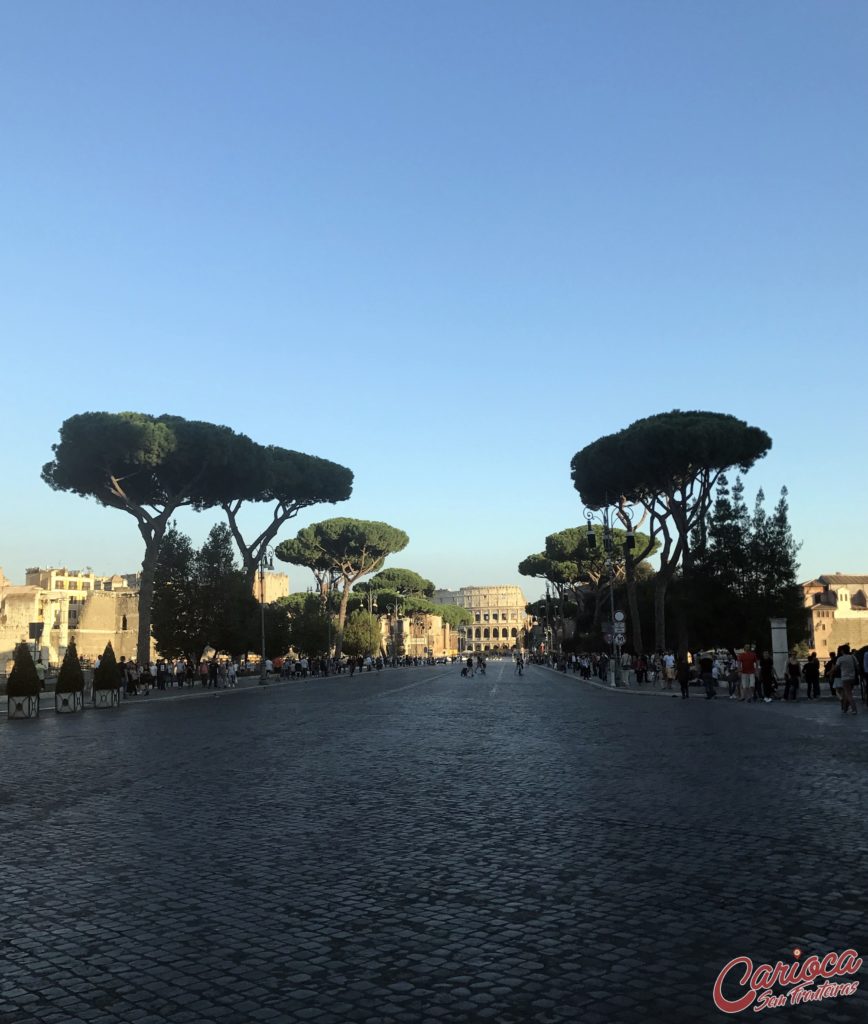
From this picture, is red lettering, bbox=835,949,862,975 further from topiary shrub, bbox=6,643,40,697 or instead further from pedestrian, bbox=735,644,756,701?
topiary shrub, bbox=6,643,40,697

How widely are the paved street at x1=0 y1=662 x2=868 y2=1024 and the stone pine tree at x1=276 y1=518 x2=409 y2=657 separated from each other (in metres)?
65.3

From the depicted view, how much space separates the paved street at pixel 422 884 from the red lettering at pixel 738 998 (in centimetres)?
5

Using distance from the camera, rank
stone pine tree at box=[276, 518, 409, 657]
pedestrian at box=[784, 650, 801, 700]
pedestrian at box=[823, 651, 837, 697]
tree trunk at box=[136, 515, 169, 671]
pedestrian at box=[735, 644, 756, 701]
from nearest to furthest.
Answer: pedestrian at box=[823, 651, 837, 697] → pedestrian at box=[735, 644, 756, 701] → pedestrian at box=[784, 650, 801, 700] → tree trunk at box=[136, 515, 169, 671] → stone pine tree at box=[276, 518, 409, 657]

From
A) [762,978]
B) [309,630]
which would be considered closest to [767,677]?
[762,978]

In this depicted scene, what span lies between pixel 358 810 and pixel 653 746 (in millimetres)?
7031

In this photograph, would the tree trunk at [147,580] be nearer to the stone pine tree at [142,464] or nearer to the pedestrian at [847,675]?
the stone pine tree at [142,464]

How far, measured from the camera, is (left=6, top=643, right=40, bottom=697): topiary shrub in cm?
2525

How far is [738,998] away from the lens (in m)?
4.00

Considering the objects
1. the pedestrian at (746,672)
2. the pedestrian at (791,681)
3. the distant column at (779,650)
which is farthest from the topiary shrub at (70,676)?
the distant column at (779,650)

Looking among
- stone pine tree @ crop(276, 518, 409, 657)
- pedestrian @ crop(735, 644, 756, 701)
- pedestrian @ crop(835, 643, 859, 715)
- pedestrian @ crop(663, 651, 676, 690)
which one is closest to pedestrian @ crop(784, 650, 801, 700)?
pedestrian @ crop(735, 644, 756, 701)

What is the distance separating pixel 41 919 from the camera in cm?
547

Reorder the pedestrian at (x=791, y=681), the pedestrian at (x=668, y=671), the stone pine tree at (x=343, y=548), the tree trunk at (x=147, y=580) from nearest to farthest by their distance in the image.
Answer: the pedestrian at (x=791, y=681) → the pedestrian at (x=668, y=671) → the tree trunk at (x=147, y=580) → the stone pine tree at (x=343, y=548)

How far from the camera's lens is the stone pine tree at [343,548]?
79.1 metres

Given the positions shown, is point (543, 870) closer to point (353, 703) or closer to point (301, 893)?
point (301, 893)
